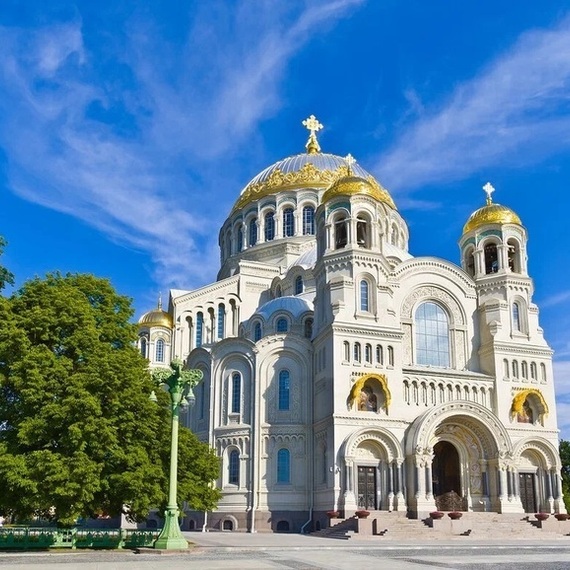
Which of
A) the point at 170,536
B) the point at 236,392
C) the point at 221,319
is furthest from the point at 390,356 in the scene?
the point at 170,536

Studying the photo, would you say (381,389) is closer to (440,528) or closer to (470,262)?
(440,528)

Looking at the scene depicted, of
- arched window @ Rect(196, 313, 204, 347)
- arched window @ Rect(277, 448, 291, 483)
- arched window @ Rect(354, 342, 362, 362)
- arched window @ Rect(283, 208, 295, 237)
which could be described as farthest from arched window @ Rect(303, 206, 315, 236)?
arched window @ Rect(277, 448, 291, 483)

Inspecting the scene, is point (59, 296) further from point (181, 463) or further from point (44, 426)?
point (181, 463)

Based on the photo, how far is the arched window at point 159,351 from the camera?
151ft

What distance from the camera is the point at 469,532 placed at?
29.9m

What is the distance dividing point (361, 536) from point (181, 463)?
8465mm

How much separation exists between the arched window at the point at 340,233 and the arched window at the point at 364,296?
255 centimetres

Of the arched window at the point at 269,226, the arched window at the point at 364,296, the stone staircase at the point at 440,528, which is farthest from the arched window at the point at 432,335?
the arched window at the point at 269,226

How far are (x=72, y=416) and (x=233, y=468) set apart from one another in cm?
1607

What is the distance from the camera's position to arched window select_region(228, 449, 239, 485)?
117 feet

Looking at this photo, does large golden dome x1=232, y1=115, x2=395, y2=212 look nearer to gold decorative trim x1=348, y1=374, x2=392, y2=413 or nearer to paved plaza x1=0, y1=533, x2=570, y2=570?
gold decorative trim x1=348, y1=374, x2=392, y2=413

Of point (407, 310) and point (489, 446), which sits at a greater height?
point (407, 310)

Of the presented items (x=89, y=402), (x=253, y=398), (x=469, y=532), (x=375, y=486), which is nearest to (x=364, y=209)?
(x=253, y=398)

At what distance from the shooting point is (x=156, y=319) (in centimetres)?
4656
